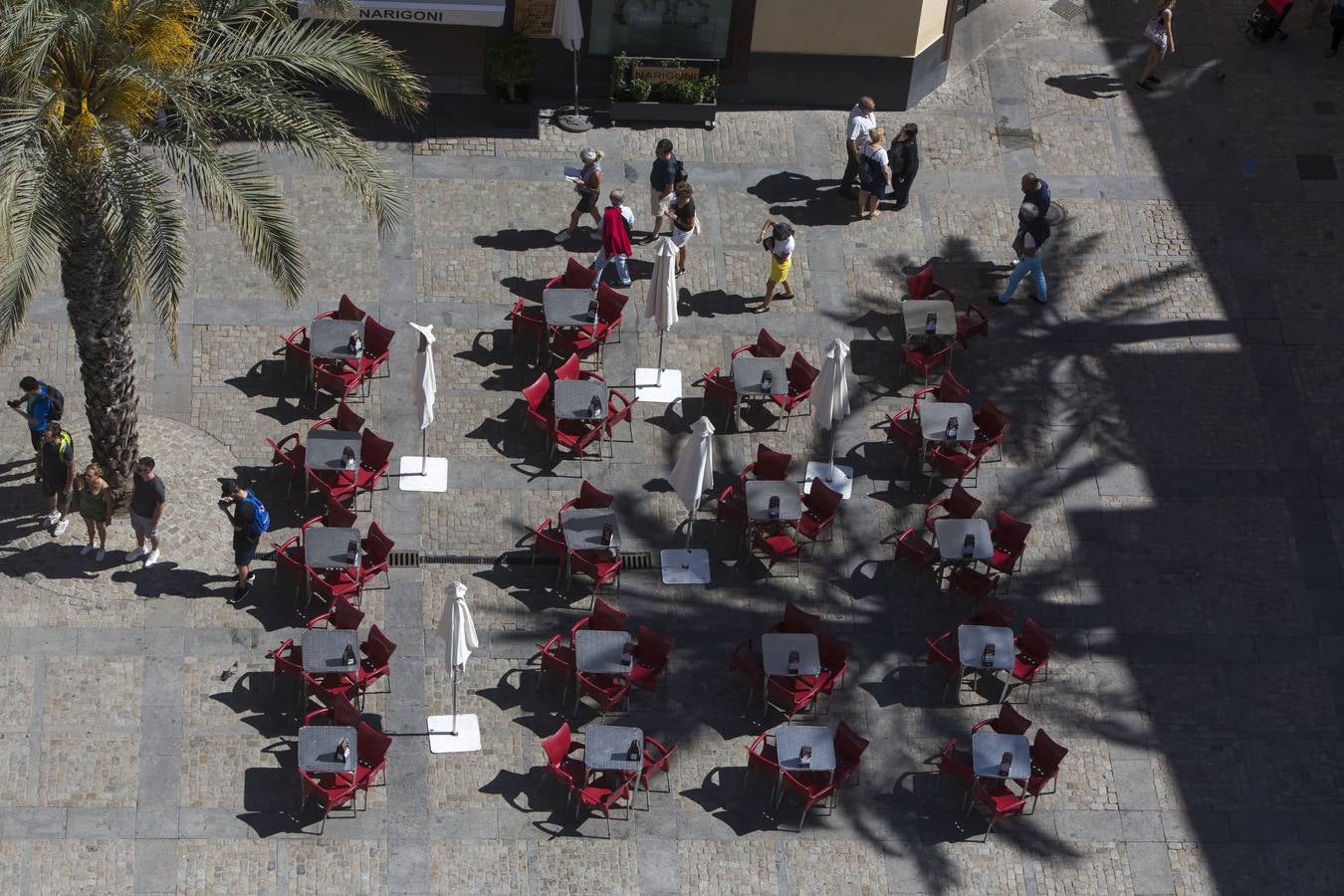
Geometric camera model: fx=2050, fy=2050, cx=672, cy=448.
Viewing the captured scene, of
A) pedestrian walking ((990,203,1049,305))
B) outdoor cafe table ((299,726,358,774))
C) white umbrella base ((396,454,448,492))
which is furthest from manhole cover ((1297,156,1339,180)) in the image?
outdoor cafe table ((299,726,358,774))

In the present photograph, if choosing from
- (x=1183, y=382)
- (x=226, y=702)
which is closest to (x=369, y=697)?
(x=226, y=702)

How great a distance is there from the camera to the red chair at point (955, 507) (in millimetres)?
25438

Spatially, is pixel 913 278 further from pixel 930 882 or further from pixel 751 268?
pixel 930 882

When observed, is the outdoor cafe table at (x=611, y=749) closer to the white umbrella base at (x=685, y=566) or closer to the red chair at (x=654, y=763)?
the red chair at (x=654, y=763)

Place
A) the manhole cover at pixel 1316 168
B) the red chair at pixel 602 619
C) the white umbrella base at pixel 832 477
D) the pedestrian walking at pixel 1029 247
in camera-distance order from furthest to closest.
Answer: the manhole cover at pixel 1316 168
the pedestrian walking at pixel 1029 247
the white umbrella base at pixel 832 477
the red chair at pixel 602 619

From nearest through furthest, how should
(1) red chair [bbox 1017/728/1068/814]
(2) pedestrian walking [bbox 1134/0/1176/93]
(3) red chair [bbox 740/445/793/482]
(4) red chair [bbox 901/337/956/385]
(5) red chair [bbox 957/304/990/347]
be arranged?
(1) red chair [bbox 1017/728/1068/814], (3) red chair [bbox 740/445/793/482], (4) red chair [bbox 901/337/956/385], (5) red chair [bbox 957/304/990/347], (2) pedestrian walking [bbox 1134/0/1176/93]

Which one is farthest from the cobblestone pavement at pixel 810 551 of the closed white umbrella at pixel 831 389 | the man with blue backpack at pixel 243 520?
the closed white umbrella at pixel 831 389

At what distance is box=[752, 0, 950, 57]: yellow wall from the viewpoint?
3080 cm

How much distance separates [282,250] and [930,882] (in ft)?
32.3

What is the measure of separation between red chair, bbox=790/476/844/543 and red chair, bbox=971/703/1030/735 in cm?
327

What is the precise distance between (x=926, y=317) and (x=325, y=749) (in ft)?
33.9

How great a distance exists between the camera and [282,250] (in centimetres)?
2114

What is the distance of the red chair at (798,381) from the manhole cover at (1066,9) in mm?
10167

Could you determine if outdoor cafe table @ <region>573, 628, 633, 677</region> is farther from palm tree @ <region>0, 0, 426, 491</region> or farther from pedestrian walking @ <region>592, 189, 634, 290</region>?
pedestrian walking @ <region>592, 189, 634, 290</region>
